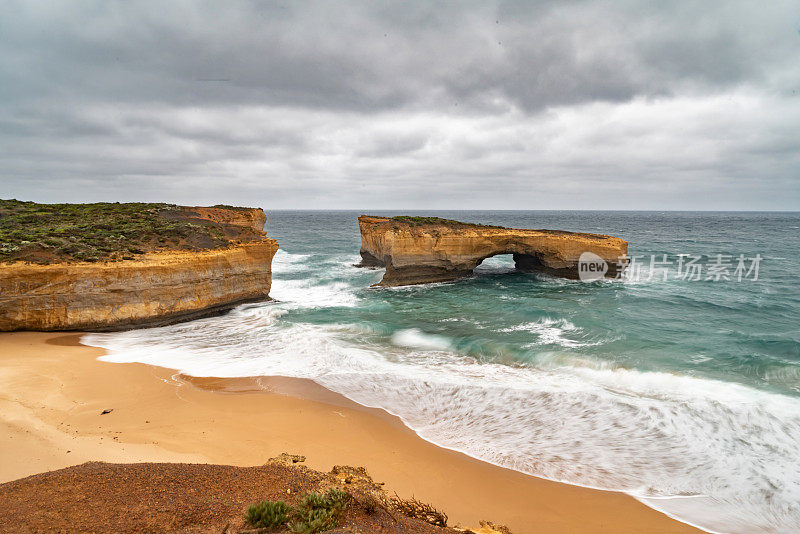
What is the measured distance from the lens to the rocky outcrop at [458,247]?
2426 centimetres

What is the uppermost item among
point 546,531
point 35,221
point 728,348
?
point 35,221

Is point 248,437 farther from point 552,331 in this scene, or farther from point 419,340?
point 552,331

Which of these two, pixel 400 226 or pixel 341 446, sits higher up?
pixel 400 226

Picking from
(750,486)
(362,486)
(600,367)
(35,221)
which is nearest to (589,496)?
(750,486)

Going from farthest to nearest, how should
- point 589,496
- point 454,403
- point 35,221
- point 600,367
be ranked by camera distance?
point 35,221 → point 600,367 → point 454,403 → point 589,496

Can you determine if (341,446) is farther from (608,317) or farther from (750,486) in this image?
(608,317)

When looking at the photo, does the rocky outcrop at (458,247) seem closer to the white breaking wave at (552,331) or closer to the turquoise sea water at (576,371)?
the turquoise sea water at (576,371)

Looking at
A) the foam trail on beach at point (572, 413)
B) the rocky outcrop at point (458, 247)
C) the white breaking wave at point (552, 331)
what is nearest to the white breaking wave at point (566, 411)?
the foam trail on beach at point (572, 413)

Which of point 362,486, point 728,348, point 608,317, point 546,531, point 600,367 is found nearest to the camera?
point 362,486

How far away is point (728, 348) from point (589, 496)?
34.1 ft

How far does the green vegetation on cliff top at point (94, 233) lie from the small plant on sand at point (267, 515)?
536 inches

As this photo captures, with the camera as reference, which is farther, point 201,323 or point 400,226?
point 400,226

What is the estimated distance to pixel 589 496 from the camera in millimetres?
6676

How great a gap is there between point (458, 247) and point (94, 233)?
1902 cm
